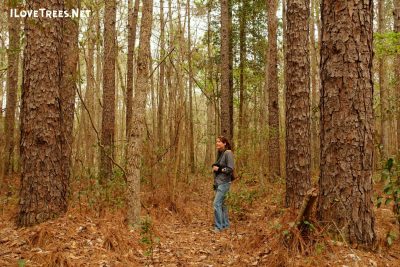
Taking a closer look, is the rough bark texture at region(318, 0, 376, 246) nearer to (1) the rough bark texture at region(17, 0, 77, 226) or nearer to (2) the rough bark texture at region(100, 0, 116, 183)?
(1) the rough bark texture at region(17, 0, 77, 226)

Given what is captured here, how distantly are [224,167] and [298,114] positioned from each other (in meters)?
1.85

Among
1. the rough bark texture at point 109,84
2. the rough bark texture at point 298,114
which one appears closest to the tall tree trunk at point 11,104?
the rough bark texture at point 109,84

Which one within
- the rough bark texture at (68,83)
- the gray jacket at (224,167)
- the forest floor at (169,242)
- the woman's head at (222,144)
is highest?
the rough bark texture at (68,83)

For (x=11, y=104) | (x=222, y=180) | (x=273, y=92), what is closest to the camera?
(x=222, y=180)

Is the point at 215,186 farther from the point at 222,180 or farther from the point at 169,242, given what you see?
the point at 169,242

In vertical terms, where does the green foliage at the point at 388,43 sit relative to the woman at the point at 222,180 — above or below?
above

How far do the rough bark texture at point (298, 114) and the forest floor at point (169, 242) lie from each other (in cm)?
102

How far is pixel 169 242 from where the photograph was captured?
21.7 ft

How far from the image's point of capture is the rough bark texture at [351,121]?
444cm

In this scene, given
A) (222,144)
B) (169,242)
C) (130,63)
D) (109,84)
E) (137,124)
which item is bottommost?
(169,242)

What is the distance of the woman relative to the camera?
7754 mm

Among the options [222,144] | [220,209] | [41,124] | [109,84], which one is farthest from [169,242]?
[109,84]

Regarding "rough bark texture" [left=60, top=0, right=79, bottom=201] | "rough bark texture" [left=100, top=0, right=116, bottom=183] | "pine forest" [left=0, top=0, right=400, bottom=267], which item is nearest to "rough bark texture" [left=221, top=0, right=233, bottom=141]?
"pine forest" [left=0, top=0, right=400, bottom=267]

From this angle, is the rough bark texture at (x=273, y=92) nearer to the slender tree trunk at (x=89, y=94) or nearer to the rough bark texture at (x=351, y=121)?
the slender tree trunk at (x=89, y=94)
